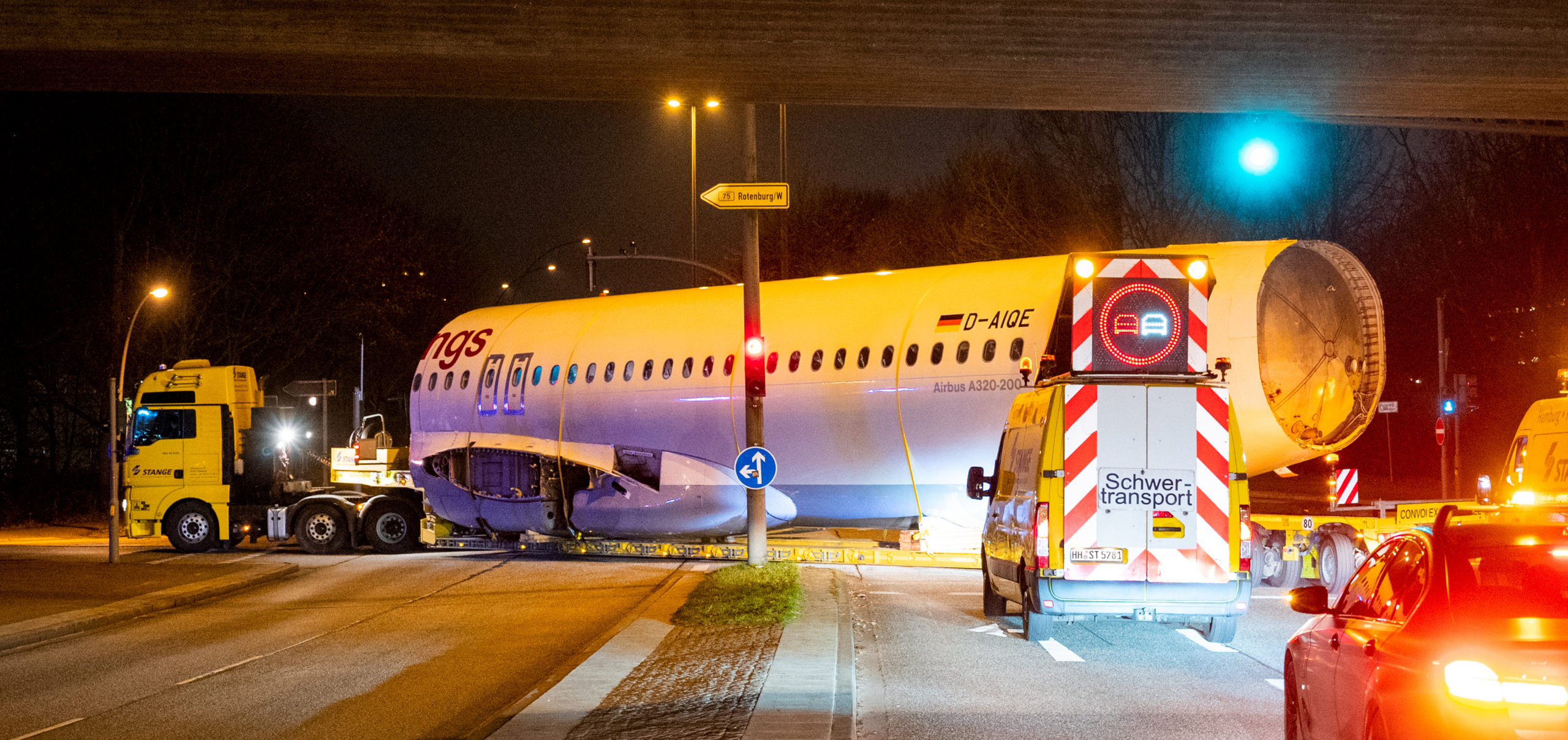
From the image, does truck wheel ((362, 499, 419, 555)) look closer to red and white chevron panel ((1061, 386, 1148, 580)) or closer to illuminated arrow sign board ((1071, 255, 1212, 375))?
illuminated arrow sign board ((1071, 255, 1212, 375))

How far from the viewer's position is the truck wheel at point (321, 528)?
26.7m

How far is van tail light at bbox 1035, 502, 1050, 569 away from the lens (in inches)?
472

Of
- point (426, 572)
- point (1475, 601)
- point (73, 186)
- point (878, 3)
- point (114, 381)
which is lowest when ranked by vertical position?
point (426, 572)

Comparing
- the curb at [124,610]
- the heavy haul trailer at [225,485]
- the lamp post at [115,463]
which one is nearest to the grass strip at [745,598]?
the curb at [124,610]

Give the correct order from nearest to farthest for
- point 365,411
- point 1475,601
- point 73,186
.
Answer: point 1475,601
point 73,186
point 365,411

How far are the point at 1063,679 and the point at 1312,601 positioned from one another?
4444mm

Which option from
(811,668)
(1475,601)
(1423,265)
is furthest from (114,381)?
(1423,265)

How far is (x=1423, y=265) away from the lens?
46875mm

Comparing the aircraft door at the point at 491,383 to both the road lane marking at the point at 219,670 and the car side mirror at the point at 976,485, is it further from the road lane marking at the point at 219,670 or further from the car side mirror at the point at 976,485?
the car side mirror at the point at 976,485

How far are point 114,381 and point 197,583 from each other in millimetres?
4740

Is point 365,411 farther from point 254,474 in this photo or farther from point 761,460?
point 761,460

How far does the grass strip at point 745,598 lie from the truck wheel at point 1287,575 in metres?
5.62

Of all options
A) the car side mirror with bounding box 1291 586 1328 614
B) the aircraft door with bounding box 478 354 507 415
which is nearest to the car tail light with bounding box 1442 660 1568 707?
the car side mirror with bounding box 1291 586 1328 614

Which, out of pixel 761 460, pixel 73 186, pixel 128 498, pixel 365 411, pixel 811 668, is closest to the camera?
pixel 811 668
